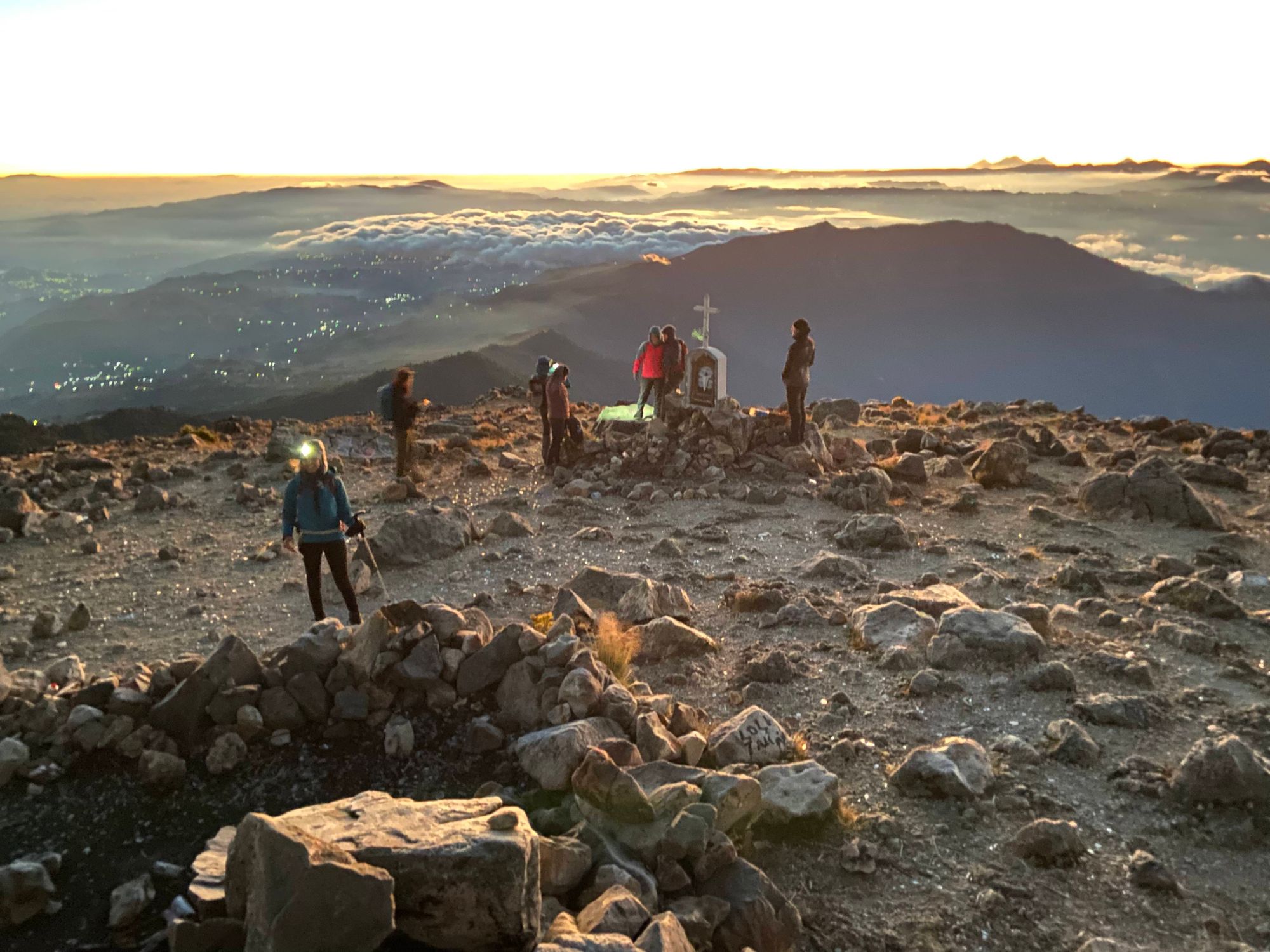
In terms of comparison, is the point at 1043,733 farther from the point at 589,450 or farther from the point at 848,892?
the point at 589,450

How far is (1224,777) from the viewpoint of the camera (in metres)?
6.63

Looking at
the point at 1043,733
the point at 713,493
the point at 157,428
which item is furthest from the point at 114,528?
the point at 157,428

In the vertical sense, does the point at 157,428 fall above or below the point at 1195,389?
above

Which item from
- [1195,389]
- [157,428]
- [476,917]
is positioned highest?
[476,917]


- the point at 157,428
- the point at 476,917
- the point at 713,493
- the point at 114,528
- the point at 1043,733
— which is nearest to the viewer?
the point at 476,917

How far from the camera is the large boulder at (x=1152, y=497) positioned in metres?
14.7

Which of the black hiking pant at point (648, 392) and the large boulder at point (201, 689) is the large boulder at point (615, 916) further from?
the black hiking pant at point (648, 392)

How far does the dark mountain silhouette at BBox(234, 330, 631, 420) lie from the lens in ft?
352

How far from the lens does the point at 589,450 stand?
1833 cm

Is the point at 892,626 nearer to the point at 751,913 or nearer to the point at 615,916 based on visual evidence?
the point at 751,913

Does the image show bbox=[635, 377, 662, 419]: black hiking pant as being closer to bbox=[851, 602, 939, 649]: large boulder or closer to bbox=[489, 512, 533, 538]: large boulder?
bbox=[489, 512, 533, 538]: large boulder

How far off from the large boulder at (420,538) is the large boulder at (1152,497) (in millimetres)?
11300

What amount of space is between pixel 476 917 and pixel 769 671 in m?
4.86

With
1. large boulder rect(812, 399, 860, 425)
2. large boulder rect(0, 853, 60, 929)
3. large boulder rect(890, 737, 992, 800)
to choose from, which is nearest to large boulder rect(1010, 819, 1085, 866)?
large boulder rect(890, 737, 992, 800)
